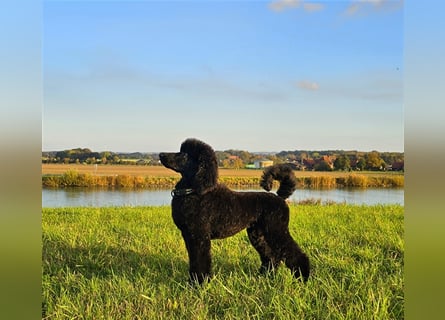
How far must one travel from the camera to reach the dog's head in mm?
2662

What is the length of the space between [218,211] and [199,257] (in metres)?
0.34

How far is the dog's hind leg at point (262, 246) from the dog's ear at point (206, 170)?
49 centimetres

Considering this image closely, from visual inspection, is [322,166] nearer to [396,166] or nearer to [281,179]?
[281,179]

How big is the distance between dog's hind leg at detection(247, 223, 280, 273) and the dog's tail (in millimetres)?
287

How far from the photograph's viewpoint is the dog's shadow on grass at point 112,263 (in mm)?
3174

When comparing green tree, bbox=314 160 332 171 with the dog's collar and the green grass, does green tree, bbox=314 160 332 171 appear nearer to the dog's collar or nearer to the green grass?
the green grass

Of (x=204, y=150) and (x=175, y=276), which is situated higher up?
(x=204, y=150)

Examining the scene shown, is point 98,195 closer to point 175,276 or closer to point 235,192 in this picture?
point 175,276

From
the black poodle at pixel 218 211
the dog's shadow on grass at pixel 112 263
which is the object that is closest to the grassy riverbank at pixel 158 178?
the black poodle at pixel 218 211

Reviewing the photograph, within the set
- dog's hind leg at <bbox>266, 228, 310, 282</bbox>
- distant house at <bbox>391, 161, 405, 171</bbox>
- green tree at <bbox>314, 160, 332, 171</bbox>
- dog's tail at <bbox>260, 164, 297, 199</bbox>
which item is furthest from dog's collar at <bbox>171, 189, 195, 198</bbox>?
distant house at <bbox>391, 161, 405, 171</bbox>
